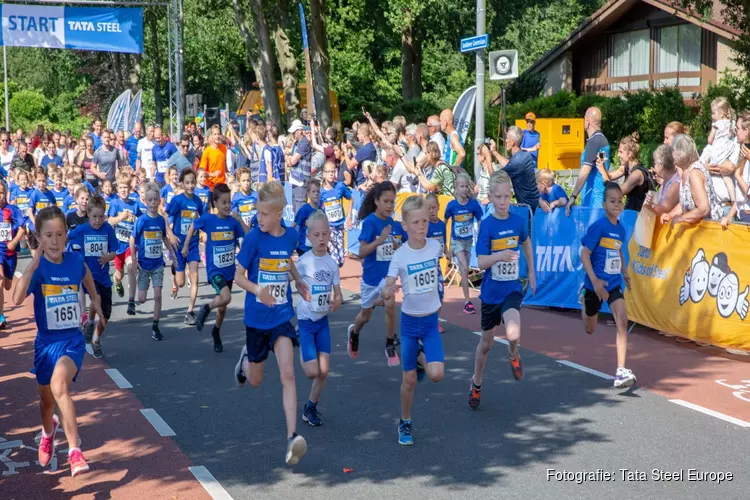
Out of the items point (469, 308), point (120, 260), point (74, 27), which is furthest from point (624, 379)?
point (74, 27)

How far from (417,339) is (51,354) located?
2.64 m

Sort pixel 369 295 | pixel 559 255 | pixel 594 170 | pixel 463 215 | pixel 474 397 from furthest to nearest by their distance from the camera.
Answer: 1. pixel 559 255
2. pixel 594 170
3. pixel 463 215
4. pixel 369 295
5. pixel 474 397

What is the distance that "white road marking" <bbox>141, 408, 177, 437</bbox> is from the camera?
26.0ft

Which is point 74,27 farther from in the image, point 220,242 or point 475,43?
point 220,242

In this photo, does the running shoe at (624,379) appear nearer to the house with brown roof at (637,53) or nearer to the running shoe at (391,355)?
the running shoe at (391,355)

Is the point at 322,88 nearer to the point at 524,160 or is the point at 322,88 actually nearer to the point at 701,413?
the point at 524,160

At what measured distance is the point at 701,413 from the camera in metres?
8.25

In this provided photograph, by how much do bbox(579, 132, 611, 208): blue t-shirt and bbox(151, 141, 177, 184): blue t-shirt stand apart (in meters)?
12.2

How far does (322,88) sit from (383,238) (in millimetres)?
19836

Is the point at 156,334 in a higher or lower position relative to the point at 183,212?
lower

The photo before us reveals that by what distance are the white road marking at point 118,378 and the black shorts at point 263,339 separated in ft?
8.14

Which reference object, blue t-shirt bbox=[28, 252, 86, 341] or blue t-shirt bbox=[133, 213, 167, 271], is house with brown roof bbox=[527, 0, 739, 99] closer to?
blue t-shirt bbox=[133, 213, 167, 271]

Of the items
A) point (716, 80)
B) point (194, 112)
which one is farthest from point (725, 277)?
point (194, 112)

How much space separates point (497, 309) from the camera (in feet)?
27.9
